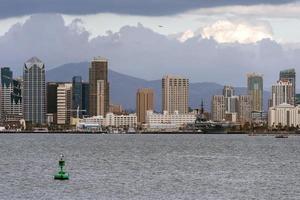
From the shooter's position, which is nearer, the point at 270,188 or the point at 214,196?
the point at 214,196

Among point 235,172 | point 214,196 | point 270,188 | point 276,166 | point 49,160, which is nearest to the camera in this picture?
point 214,196

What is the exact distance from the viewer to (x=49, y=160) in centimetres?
13088

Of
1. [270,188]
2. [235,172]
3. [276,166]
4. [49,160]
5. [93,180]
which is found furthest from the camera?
[49,160]

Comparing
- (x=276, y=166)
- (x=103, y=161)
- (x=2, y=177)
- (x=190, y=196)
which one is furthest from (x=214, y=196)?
(x=103, y=161)

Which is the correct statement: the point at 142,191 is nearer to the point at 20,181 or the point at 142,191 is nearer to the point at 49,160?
the point at 20,181

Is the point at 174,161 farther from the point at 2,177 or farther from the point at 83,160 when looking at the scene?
the point at 2,177

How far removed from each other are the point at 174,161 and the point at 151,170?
2047 cm

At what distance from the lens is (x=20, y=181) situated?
93188 mm

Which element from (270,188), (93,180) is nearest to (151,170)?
(93,180)

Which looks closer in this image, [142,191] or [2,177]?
[142,191]

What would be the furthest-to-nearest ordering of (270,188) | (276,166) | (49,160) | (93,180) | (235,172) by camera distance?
(49,160) < (276,166) < (235,172) < (93,180) < (270,188)

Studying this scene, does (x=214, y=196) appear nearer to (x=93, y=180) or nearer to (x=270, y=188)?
(x=270, y=188)

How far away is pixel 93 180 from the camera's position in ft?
313

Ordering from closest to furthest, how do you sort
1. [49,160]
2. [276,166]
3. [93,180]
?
[93,180]
[276,166]
[49,160]
